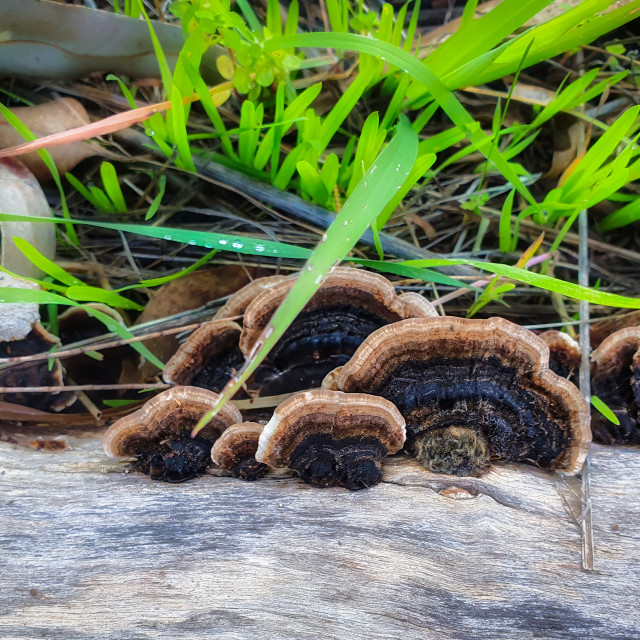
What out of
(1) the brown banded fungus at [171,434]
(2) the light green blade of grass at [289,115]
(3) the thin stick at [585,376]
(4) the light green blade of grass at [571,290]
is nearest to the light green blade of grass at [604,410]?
(3) the thin stick at [585,376]

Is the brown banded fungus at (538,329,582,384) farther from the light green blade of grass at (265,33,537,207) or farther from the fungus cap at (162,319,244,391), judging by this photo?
the fungus cap at (162,319,244,391)

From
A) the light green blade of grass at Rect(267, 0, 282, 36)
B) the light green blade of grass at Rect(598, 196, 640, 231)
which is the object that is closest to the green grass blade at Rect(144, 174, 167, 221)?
the light green blade of grass at Rect(267, 0, 282, 36)

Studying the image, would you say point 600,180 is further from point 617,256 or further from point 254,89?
point 254,89

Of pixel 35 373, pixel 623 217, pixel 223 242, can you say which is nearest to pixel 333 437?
pixel 223 242

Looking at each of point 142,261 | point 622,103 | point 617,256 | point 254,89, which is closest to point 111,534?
point 142,261

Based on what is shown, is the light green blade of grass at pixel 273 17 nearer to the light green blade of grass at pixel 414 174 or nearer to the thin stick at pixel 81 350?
the light green blade of grass at pixel 414 174
